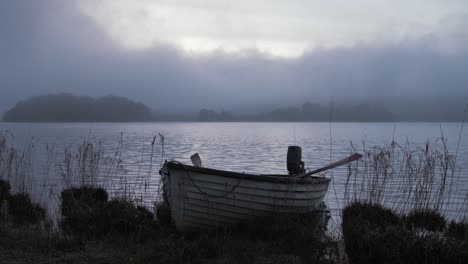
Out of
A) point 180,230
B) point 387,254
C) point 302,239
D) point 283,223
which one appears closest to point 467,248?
point 387,254

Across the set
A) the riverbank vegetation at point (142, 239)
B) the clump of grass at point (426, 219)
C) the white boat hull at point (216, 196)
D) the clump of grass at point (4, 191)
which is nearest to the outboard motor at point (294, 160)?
the riverbank vegetation at point (142, 239)

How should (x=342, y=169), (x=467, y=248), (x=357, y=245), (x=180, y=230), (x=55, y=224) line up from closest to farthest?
(x=467, y=248), (x=357, y=245), (x=180, y=230), (x=55, y=224), (x=342, y=169)

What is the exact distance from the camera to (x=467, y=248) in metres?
7.16

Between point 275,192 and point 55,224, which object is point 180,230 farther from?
point 55,224

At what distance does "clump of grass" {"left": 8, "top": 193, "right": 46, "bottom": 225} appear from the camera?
1043 cm

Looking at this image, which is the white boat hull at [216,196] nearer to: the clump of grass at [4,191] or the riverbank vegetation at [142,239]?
the riverbank vegetation at [142,239]

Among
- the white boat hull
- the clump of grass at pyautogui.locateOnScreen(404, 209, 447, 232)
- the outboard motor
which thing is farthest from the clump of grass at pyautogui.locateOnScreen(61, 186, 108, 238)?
the clump of grass at pyautogui.locateOnScreen(404, 209, 447, 232)

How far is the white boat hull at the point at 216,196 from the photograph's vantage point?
8.56 meters

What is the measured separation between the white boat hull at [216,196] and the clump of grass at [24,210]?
153 inches

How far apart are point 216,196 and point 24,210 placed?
5.68 metres

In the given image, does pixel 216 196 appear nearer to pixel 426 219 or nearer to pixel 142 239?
pixel 142 239

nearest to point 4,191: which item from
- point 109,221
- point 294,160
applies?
point 109,221

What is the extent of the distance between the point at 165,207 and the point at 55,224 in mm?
2514

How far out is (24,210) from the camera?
36.6 feet
